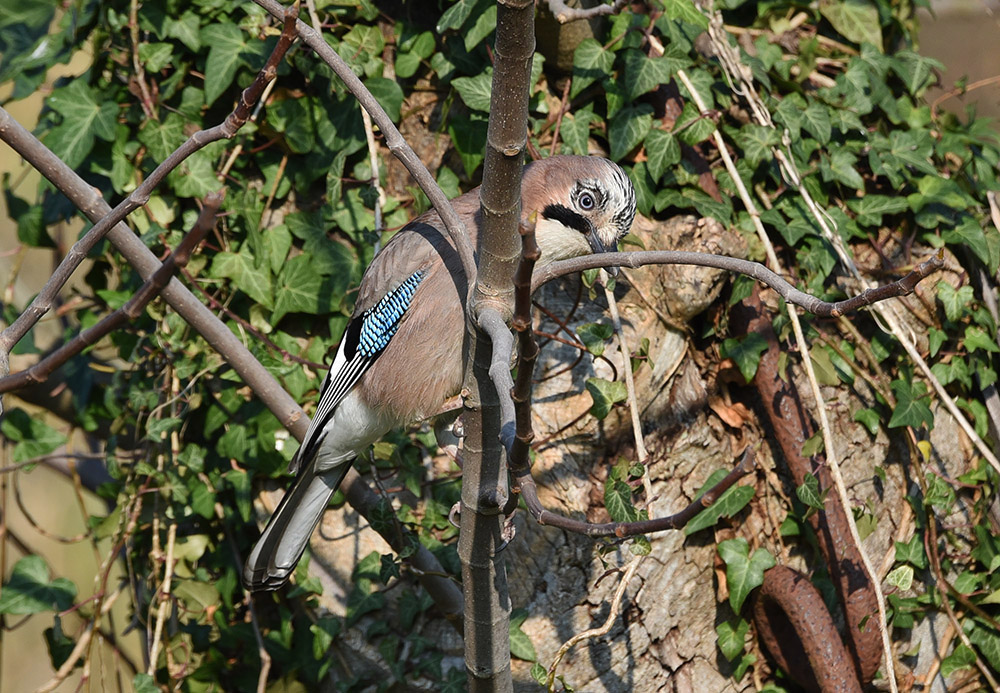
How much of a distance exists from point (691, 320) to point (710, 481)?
0.51 meters

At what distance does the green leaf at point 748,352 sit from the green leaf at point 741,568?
490 mm

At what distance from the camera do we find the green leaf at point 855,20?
3260 mm

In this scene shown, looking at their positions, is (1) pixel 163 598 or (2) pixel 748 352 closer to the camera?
(2) pixel 748 352

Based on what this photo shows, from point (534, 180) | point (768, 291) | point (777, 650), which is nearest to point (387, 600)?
point (777, 650)

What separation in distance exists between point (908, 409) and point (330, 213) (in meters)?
1.85

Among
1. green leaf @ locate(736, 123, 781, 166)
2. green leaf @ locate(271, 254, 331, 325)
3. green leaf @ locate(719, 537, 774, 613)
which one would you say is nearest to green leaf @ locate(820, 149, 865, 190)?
green leaf @ locate(736, 123, 781, 166)

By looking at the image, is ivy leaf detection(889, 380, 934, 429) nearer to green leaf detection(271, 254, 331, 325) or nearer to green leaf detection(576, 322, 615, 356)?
green leaf detection(576, 322, 615, 356)

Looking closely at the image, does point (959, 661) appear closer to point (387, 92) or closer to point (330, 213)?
point (330, 213)

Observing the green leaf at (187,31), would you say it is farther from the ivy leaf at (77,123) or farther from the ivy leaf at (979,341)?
the ivy leaf at (979,341)

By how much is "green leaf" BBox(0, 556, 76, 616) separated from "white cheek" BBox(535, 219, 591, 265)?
1.86 m

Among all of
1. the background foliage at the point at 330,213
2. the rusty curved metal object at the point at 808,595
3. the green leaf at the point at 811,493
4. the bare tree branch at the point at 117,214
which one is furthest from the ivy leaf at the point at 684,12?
the bare tree branch at the point at 117,214

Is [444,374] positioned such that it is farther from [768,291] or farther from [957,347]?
[957,347]

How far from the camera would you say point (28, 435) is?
10.6 ft

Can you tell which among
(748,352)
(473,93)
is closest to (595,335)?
(748,352)
